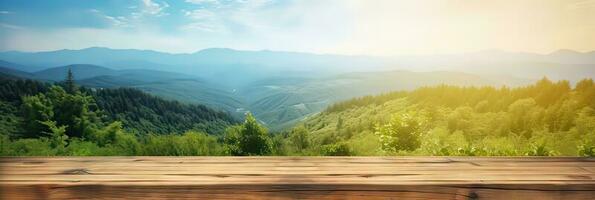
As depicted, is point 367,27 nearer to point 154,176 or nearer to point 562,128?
point 562,128

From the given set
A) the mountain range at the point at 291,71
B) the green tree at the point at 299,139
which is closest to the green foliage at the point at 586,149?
the mountain range at the point at 291,71

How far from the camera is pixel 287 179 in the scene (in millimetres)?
520

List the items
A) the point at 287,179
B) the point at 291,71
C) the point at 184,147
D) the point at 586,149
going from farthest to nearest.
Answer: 1. the point at 291,71
2. the point at 184,147
3. the point at 586,149
4. the point at 287,179

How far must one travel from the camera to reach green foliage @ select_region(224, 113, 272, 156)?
852cm

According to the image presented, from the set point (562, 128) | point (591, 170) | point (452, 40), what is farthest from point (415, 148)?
point (591, 170)

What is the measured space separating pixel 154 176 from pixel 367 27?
5565 millimetres

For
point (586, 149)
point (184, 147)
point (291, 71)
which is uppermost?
point (291, 71)

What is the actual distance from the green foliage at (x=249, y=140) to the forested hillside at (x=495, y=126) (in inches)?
34.1

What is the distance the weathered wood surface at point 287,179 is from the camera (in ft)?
1.59

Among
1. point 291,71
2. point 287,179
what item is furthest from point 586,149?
point 291,71

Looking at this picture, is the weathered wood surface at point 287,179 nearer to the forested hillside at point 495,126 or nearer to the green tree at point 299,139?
the forested hillside at point 495,126

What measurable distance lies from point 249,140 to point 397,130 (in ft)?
9.71

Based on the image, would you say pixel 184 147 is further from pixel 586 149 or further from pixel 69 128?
pixel 586 149

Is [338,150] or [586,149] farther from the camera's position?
[338,150]
